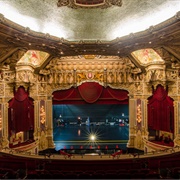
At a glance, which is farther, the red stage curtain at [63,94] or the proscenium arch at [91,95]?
the red stage curtain at [63,94]

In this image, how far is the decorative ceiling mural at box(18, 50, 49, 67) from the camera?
7.96 meters

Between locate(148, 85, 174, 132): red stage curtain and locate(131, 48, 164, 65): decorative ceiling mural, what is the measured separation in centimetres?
143

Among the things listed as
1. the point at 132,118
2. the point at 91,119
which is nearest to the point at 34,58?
the point at 132,118

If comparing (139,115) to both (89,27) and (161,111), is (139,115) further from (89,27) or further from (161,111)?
(89,27)

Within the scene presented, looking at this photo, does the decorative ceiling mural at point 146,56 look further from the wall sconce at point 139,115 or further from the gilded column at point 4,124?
the gilded column at point 4,124

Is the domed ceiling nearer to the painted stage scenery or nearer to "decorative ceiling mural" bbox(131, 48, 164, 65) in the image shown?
"decorative ceiling mural" bbox(131, 48, 164, 65)

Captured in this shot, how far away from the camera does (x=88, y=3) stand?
15.3 ft

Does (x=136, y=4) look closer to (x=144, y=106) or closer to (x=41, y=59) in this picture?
(x=41, y=59)

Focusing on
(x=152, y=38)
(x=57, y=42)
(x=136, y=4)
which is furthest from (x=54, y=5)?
(x=152, y=38)

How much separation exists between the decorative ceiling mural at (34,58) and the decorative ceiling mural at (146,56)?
Result: 3826 mm

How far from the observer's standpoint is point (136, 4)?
455 centimetres

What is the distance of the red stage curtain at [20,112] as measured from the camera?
837cm

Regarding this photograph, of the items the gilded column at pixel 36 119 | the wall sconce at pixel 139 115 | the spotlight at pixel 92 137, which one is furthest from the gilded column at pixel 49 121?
the wall sconce at pixel 139 115

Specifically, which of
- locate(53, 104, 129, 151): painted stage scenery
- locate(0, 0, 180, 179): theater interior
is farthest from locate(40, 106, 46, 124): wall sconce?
locate(53, 104, 129, 151): painted stage scenery
